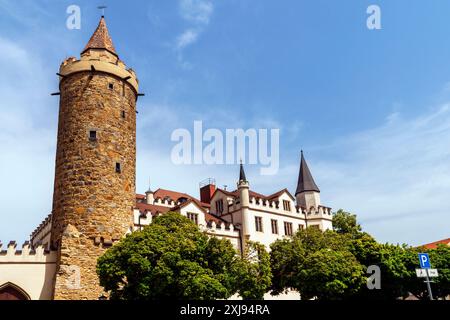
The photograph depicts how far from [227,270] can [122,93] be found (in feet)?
57.2

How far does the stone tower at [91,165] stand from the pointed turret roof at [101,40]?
87 millimetres

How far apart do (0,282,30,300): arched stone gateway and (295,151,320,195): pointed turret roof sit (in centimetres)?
3465

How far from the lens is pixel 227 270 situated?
28.1 meters

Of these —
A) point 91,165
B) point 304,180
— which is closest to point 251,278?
point 91,165

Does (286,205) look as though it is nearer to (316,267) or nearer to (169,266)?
(316,267)

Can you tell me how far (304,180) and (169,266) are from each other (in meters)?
32.3

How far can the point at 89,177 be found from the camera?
105ft

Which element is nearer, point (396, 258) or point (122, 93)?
point (122, 93)

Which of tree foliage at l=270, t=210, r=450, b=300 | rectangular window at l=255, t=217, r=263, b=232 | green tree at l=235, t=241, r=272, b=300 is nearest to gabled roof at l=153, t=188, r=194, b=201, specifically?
rectangular window at l=255, t=217, r=263, b=232

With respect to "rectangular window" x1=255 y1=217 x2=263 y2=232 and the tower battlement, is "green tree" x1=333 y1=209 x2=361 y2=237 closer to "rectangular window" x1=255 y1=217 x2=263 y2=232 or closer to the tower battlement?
"rectangular window" x1=255 y1=217 x2=263 y2=232

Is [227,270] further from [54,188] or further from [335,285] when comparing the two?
[54,188]

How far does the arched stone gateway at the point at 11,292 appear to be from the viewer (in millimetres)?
28000

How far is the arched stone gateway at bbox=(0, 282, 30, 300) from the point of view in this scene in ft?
91.9
